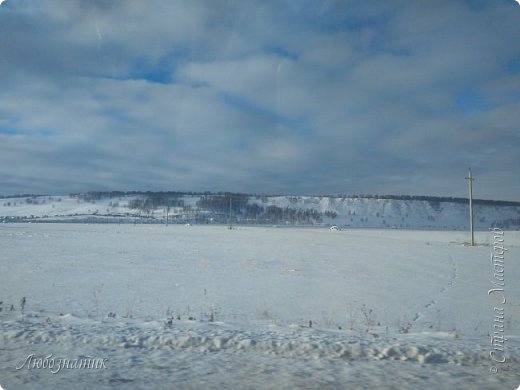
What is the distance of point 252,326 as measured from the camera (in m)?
7.87

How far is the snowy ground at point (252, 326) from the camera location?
16.5 feet

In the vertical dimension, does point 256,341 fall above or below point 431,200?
below

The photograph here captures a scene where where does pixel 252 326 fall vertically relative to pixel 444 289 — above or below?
above

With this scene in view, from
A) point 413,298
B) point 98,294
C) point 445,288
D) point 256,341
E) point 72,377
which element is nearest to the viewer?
point 72,377

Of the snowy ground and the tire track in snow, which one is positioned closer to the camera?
the snowy ground

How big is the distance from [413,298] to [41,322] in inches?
452

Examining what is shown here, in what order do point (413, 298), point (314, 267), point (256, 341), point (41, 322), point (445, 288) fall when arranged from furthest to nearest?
point (314, 267) → point (445, 288) → point (413, 298) → point (41, 322) → point (256, 341)

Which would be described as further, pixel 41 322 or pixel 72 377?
pixel 41 322

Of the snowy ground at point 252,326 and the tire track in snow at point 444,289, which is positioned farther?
the tire track in snow at point 444,289

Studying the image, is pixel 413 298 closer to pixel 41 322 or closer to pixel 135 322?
pixel 135 322

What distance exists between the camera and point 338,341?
6359 millimetres

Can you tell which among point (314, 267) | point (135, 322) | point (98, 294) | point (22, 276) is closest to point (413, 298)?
point (314, 267)

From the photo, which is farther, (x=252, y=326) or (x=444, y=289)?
(x=444, y=289)

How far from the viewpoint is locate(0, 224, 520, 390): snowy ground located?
5.02 m
